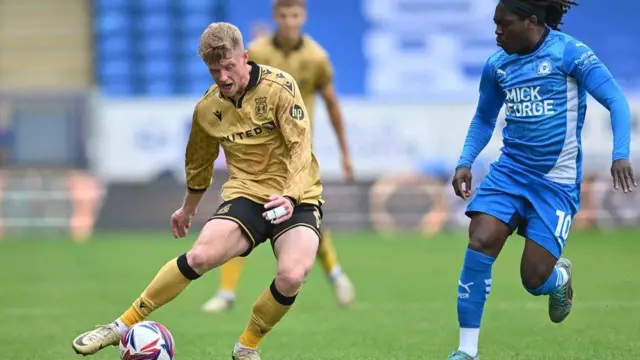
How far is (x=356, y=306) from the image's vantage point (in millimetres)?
10906

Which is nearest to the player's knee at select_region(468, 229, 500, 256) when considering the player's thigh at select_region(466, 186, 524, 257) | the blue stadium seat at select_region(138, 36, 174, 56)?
the player's thigh at select_region(466, 186, 524, 257)

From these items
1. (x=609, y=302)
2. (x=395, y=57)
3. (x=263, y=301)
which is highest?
(x=263, y=301)

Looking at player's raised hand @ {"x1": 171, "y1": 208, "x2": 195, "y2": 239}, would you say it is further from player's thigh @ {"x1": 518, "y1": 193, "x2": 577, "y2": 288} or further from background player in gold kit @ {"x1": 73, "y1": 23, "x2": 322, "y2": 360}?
player's thigh @ {"x1": 518, "y1": 193, "x2": 577, "y2": 288}

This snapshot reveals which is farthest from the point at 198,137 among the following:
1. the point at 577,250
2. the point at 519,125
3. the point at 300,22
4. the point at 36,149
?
the point at 36,149

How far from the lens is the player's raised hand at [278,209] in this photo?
21.6 feet

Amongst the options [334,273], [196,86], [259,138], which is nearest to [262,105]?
[259,138]

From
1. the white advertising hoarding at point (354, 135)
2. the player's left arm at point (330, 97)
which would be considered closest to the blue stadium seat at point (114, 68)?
the white advertising hoarding at point (354, 135)

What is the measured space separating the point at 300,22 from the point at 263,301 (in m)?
3.99

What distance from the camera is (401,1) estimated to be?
2448 cm

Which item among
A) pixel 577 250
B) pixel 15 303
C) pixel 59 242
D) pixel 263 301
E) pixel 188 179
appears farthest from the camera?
pixel 59 242

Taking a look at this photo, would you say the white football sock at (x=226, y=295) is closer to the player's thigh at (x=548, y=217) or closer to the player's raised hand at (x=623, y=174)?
the player's thigh at (x=548, y=217)

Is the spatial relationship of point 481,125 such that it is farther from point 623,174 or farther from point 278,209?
point 278,209

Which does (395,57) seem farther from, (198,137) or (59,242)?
(198,137)

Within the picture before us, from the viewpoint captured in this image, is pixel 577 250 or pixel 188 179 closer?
pixel 188 179
